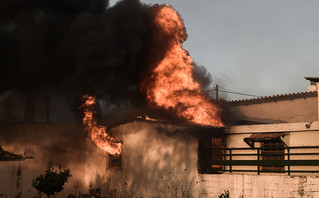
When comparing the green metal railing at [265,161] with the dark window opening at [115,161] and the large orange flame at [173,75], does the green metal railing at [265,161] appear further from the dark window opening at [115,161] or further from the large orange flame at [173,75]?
the dark window opening at [115,161]

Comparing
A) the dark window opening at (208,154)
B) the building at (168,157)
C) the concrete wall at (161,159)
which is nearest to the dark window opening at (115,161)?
the building at (168,157)

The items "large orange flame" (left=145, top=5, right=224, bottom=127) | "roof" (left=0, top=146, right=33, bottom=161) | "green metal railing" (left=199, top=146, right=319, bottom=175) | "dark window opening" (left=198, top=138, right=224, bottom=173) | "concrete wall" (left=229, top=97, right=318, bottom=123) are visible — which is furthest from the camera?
"concrete wall" (left=229, top=97, right=318, bottom=123)

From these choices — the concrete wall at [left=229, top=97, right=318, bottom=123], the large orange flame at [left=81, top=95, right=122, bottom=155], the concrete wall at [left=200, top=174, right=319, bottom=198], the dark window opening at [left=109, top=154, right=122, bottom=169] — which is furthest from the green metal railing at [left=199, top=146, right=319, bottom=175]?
the concrete wall at [left=229, top=97, right=318, bottom=123]

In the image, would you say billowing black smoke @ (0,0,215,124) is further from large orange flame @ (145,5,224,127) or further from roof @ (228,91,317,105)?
roof @ (228,91,317,105)

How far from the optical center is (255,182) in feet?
49.1

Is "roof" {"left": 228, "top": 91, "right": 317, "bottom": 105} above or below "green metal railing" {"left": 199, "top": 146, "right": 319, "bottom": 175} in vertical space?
above

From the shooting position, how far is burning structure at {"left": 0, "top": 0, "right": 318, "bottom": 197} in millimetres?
17297

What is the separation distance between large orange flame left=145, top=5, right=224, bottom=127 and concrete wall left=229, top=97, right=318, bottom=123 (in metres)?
11.3

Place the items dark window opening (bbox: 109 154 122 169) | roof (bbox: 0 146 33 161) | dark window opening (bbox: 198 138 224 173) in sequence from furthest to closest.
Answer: dark window opening (bbox: 109 154 122 169) < roof (bbox: 0 146 33 161) < dark window opening (bbox: 198 138 224 173)

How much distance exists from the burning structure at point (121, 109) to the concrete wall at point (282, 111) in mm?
9919

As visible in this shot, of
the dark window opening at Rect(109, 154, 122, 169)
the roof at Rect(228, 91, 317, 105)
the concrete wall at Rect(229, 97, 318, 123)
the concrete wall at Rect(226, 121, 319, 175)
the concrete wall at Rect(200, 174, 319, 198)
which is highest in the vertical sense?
the roof at Rect(228, 91, 317, 105)

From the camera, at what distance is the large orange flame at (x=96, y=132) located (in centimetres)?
1909

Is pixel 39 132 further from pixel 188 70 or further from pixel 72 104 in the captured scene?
pixel 188 70

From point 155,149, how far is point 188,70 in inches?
189
